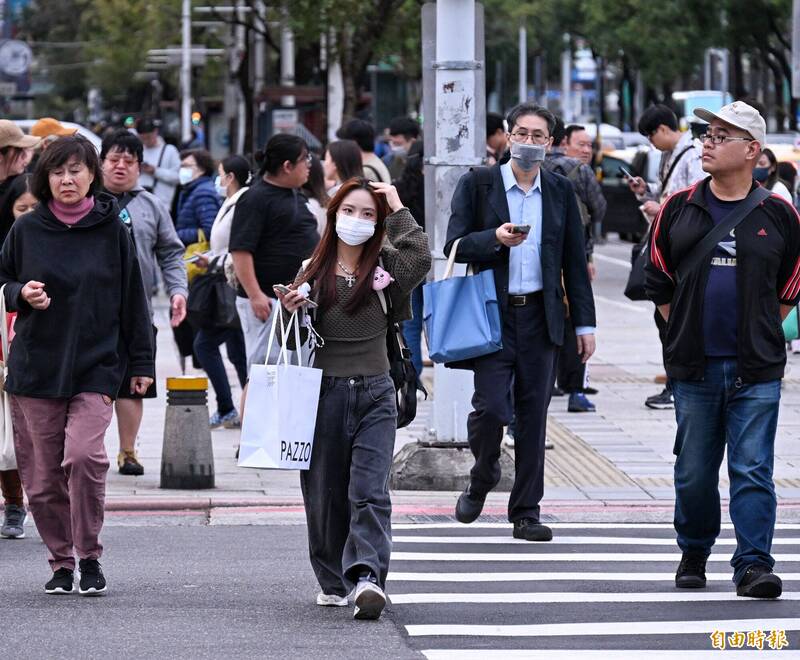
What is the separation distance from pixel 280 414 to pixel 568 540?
92.7 inches

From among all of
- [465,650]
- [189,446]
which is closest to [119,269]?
[465,650]

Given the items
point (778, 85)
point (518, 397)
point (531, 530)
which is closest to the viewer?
point (518, 397)

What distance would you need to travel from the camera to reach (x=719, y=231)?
7.16 metres

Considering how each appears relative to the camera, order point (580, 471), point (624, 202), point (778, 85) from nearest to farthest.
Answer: point (580, 471)
point (624, 202)
point (778, 85)

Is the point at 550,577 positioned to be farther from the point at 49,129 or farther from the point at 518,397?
the point at 49,129

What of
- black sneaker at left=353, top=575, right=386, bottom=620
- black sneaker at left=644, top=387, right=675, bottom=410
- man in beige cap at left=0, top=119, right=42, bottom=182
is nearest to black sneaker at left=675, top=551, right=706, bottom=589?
black sneaker at left=353, top=575, right=386, bottom=620

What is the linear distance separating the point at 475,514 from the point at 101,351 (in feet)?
7.34

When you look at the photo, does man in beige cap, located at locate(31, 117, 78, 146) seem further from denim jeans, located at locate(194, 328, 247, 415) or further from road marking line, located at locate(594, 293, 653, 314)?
road marking line, located at locate(594, 293, 653, 314)

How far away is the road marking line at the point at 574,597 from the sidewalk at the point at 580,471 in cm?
200

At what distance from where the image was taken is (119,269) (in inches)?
295

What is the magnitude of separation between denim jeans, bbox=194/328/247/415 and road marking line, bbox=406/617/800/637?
223 inches

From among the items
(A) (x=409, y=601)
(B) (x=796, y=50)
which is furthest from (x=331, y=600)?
(B) (x=796, y=50)

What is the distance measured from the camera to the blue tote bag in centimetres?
838

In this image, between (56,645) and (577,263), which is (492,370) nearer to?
(577,263)
